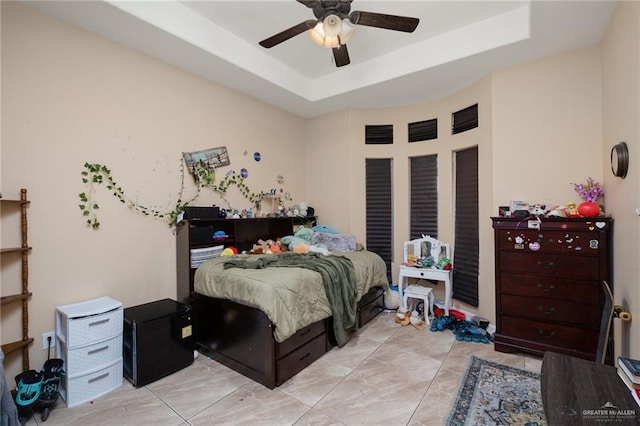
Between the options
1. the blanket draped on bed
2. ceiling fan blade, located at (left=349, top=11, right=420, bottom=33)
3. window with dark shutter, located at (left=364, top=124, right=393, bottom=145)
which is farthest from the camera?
window with dark shutter, located at (left=364, top=124, right=393, bottom=145)

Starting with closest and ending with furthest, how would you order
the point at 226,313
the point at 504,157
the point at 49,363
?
1. the point at 49,363
2. the point at 226,313
3. the point at 504,157

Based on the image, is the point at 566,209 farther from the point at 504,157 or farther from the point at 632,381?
the point at 632,381

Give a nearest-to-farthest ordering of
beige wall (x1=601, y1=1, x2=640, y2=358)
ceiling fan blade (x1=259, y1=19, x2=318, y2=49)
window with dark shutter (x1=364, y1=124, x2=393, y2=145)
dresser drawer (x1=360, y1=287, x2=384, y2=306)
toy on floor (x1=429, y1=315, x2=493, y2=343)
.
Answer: beige wall (x1=601, y1=1, x2=640, y2=358), ceiling fan blade (x1=259, y1=19, x2=318, y2=49), toy on floor (x1=429, y1=315, x2=493, y2=343), dresser drawer (x1=360, y1=287, x2=384, y2=306), window with dark shutter (x1=364, y1=124, x2=393, y2=145)

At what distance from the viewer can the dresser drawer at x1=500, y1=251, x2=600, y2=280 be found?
2.30 m

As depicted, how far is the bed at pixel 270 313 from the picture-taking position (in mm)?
2143

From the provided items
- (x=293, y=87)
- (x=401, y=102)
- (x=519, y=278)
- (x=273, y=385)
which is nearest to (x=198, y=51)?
(x=293, y=87)

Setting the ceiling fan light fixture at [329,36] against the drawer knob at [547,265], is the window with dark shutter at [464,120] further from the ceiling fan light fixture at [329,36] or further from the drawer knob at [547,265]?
the ceiling fan light fixture at [329,36]

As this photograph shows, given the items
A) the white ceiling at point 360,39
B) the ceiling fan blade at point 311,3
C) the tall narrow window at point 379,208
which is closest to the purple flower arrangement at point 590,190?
the white ceiling at point 360,39

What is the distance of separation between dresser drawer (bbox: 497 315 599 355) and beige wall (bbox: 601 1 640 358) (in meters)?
0.19

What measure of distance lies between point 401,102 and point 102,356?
4.28 metres

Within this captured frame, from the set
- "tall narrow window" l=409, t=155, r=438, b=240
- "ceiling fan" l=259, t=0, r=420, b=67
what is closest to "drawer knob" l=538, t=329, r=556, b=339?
"tall narrow window" l=409, t=155, r=438, b=240

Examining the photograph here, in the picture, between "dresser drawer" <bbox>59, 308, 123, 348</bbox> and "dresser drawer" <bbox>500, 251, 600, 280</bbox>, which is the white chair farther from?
"dresser drawer" <bbox>59, 308, 123, 348</bbox>

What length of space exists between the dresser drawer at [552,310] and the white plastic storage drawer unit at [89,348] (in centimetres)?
335

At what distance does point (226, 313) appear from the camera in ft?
8.00
